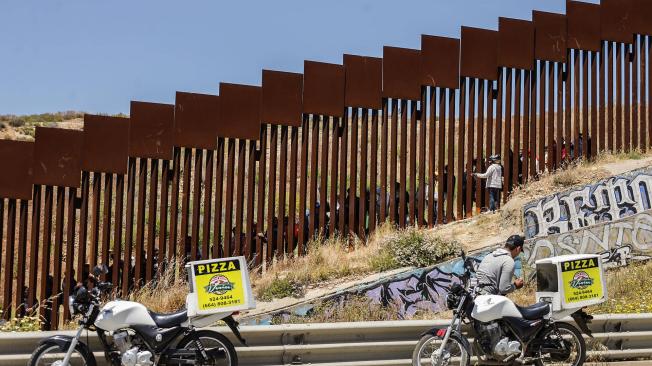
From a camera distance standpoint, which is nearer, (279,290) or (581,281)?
(581,281)

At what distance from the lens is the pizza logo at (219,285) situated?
954cm

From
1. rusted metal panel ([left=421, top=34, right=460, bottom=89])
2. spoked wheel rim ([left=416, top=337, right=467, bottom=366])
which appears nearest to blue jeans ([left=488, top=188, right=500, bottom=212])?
rusted metal panel ([left=421, top=34, right=460, bottom=89])

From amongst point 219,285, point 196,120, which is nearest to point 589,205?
point 196,120

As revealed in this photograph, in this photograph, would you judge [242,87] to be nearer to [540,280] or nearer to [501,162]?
[501,162]

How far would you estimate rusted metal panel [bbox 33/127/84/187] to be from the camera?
1741 centimetres

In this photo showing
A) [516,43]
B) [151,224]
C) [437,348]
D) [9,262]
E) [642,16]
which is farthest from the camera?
[642,16]

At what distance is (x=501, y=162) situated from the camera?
2123cm

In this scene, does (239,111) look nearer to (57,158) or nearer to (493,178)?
(57,158)

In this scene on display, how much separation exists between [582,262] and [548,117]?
11.9m

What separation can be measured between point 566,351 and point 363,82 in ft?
34.7

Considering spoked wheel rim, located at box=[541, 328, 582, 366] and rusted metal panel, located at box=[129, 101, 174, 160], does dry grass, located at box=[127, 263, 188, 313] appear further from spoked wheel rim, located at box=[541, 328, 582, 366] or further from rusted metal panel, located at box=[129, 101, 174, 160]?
spoked wheel rim, located at box=[541, 328, 582, 366]

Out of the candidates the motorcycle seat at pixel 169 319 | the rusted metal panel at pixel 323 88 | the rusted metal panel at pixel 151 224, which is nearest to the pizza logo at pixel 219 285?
the motorcycle seat at pixel 169 319

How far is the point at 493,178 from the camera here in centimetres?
2008

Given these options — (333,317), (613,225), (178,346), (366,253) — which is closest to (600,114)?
(613,225)
